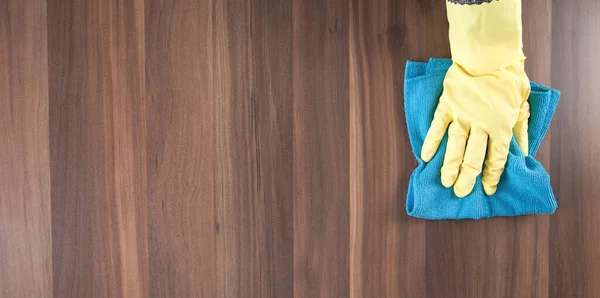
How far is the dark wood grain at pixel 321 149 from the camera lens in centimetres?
88

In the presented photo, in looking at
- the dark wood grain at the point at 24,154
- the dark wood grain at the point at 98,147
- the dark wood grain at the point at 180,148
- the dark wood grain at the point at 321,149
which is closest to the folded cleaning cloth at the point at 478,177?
the dark wood grain at the point at 321,149

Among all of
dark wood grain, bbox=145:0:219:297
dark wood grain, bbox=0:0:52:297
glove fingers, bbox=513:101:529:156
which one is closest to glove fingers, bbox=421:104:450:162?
glove fingers, bbox=513:101:529:156

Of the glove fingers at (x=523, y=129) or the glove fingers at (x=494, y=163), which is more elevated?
the glove fingers at (x=523, y=129)

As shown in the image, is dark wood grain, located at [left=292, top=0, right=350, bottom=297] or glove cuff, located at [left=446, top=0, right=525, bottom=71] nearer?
glove cuff, located at [left=446, top=0, right=525, bottom=71]

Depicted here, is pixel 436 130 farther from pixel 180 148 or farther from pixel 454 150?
pixel 180 148

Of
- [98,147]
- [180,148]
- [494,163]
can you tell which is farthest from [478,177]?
[98,147]

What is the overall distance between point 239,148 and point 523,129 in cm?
51

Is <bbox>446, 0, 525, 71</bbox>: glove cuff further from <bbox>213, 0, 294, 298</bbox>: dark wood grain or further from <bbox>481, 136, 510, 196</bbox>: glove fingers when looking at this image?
<bbox>213, 0, 294, 298</bbox>: dark wood grain

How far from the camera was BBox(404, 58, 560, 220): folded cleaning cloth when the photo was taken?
2.82 ft

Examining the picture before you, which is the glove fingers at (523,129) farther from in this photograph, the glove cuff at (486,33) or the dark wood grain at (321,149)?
the dark wood grain at (321,149)

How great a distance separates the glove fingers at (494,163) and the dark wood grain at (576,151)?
146mm

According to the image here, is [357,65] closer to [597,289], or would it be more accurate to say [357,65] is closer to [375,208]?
[375,208]

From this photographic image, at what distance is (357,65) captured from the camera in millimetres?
886

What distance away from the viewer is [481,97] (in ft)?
2.66
